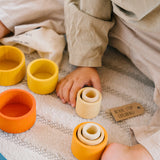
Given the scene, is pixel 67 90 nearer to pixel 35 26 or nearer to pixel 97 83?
pixel 97 83

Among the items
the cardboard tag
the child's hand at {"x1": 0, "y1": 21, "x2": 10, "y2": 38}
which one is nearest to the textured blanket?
the cardboard tag

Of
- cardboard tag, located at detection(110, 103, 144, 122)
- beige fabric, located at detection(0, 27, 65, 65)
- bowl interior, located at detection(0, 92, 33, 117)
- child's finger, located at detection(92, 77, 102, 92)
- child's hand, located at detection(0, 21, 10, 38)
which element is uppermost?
child's hand, located at detection(0, 21, 10, 38)

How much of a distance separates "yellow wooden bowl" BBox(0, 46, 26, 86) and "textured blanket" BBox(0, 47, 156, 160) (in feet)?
0.09

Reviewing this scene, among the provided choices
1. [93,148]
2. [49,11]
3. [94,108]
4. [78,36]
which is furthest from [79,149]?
[49,11]

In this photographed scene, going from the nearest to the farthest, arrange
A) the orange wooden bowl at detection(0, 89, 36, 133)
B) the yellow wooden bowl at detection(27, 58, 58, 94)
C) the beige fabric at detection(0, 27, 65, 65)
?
the orange wooden bowl at detection(0, 89, 36, 133) < the yellow wooden bowl at detection(27, 58, 58, 94) < the beige fabric at detection(0, 27, 65, 65)

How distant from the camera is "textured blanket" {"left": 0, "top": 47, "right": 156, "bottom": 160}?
29.1 inches

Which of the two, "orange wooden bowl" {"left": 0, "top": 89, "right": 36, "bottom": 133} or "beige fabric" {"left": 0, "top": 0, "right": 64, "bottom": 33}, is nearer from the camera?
"orange wooden bowl" {"left": 0, "top": 89, "right": 36, "bottom": 133}

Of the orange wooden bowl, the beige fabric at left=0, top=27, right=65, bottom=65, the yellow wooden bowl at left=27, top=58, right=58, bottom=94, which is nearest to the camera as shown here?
the orange wooden bowl

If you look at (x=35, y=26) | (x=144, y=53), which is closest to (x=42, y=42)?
(x=35, y=26)

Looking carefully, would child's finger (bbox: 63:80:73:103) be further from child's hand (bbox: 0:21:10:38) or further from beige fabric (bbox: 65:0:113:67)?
child's hand (bbox: 0:21:10:38)

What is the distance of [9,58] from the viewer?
3.06 feet

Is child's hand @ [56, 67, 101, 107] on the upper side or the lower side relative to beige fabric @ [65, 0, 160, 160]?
lower

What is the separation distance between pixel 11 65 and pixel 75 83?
0.74ft

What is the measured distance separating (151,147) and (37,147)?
0.97 feet
